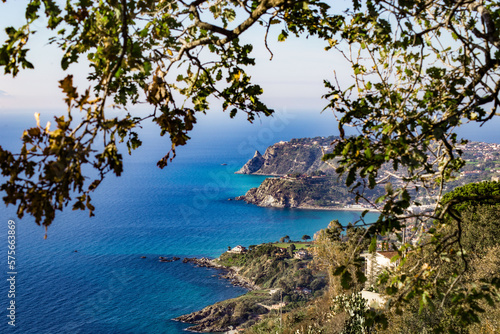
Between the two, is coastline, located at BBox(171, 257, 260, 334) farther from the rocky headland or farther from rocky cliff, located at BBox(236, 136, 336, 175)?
rocky cliff, located at BBox(236, 136, 336, 175)

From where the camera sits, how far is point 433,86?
294 cm

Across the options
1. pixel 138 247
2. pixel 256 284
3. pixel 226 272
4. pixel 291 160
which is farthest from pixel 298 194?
pixel 256 284

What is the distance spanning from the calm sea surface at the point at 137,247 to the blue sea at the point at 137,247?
0.11 m

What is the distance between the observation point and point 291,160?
92188 millimetres

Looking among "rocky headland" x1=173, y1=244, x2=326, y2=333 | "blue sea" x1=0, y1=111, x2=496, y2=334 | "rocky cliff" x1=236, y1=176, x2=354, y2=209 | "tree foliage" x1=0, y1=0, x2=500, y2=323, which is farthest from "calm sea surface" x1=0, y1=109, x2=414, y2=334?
"tree foliage" x1=0, y1=0, x2=500, y2=323

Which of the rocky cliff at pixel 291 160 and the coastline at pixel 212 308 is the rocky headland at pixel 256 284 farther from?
the rocky cliff at pixel 291 160

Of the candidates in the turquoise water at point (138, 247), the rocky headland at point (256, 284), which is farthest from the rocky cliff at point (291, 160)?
the rocky headland at point (256, 284)

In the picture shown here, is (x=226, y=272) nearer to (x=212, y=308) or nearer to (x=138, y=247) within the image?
(x=212, y=308)

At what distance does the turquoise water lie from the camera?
122 ft

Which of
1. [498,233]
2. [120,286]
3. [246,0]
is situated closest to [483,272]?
[498,233]

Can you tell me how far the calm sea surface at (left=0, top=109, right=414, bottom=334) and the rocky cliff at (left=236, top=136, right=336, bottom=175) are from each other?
15.9 ft

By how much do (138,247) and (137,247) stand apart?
13 cm

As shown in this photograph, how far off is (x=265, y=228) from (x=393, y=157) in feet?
197

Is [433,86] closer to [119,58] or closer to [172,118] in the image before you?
[172,118]
